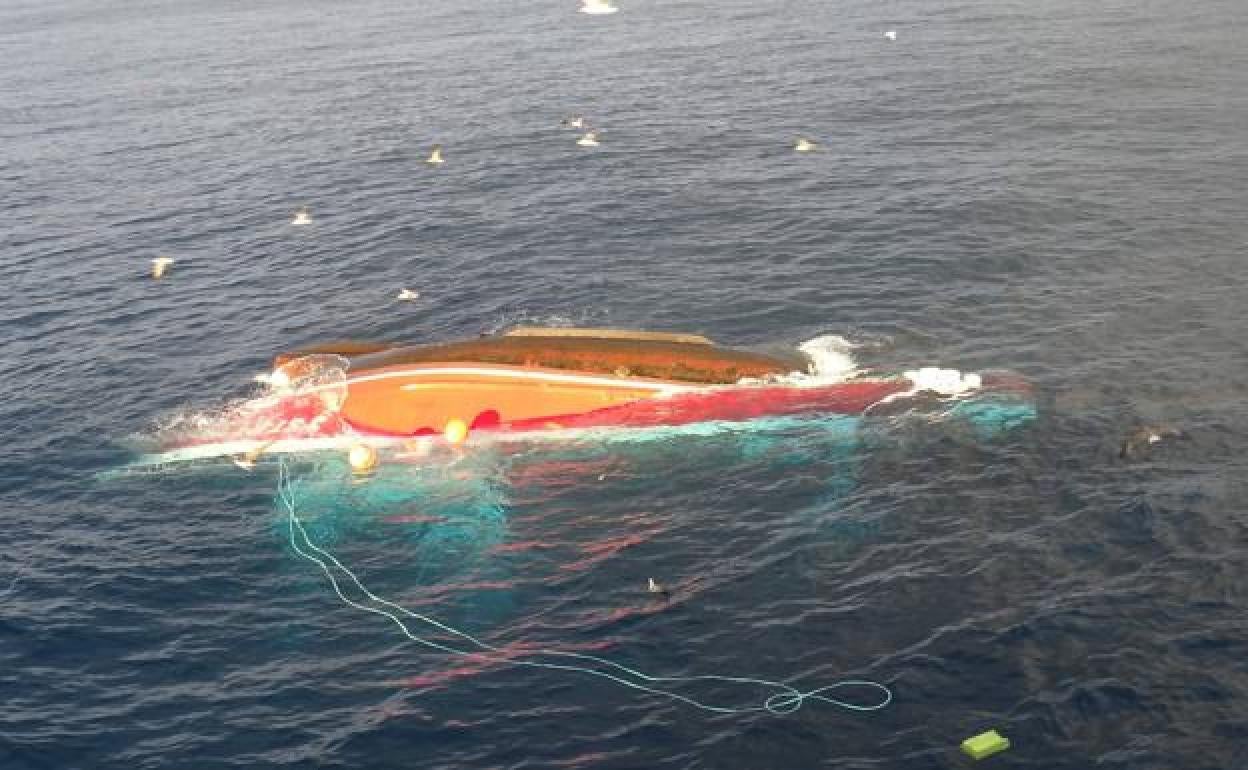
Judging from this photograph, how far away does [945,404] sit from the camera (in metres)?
34.2

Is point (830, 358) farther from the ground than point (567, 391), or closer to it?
closer to it

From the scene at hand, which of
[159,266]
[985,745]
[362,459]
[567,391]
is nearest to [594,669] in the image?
[985,745]

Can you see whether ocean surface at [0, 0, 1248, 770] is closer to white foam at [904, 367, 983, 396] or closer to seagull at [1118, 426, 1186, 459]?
seagull at [1118, 426, 1186, 459]

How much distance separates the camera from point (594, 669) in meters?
24.8

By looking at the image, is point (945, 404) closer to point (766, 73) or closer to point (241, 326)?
point (241, 326)

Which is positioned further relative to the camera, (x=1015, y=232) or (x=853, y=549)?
(x=1015, y=232)

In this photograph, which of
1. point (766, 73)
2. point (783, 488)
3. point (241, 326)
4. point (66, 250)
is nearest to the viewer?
point (783, 488)

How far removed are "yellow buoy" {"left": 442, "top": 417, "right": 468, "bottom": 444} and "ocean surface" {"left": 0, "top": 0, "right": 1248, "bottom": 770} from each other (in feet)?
3.49

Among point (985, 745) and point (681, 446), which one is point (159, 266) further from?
point (985, 745)

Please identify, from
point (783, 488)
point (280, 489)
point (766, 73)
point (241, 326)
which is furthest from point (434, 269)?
point (766, 73)

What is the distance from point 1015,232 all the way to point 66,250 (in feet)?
148

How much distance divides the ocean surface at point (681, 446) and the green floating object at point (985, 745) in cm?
51

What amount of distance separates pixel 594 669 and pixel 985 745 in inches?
321

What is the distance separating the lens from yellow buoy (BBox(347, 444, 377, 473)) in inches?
1318
